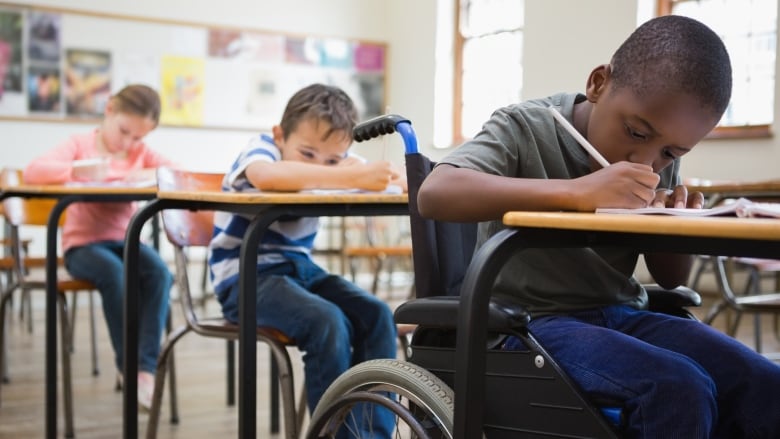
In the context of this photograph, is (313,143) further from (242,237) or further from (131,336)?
(131,336)

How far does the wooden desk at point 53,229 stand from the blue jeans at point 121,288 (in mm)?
267

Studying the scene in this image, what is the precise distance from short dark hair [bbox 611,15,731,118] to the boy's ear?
4cm

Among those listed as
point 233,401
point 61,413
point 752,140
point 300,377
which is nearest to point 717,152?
point 752,140

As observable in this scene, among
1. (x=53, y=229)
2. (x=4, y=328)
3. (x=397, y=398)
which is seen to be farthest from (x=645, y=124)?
(x=4, y=328)

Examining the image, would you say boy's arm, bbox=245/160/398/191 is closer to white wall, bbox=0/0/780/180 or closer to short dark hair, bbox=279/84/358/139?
short dark hair, bbox=279/84/358/139

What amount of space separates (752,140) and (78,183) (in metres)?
4.32

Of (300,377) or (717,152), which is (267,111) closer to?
(717,152)

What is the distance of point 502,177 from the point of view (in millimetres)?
1041

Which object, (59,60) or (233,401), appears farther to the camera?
(59,60)

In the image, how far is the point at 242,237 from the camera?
6.37 ft

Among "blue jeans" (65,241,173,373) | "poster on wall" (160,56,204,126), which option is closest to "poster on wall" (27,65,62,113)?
"poster on wall" (160,56,204,126)

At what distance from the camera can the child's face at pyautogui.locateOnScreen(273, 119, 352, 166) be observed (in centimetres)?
206

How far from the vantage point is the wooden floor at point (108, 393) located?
2.51 metres

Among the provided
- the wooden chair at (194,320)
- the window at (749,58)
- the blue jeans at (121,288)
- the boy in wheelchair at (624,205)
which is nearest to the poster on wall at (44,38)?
the window at (749,58)
